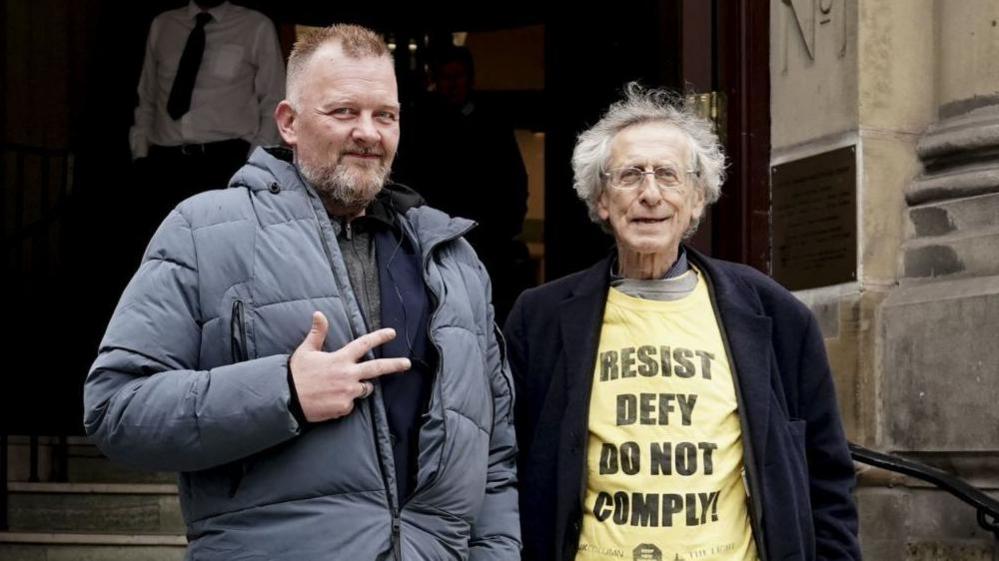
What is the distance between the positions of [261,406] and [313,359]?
0.43 ft

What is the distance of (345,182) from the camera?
3404 millimetres

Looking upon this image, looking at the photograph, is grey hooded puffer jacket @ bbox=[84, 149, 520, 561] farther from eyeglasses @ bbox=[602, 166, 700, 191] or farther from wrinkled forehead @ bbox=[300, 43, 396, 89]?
eyeglasses @ bbox=[602, 166, 700, 191]

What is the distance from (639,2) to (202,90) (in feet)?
8.52

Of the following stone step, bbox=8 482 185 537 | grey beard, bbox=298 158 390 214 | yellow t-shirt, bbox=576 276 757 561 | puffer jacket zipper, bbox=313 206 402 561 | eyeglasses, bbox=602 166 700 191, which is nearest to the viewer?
puffer jacket zipper, bbox=313 206 402 561

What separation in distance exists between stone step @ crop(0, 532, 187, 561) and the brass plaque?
2733 millimetres

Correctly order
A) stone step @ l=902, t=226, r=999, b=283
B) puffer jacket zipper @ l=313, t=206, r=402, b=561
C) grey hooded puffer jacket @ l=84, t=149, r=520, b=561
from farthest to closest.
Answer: stone step @ l=902, t=226, r=999, b=283 → puffer jacket zipper @ l=313, t=206, r=402, b=561 → grey hooded puffer jacket @ l=84, t=149, r=520, b=561

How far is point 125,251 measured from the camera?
9648mm

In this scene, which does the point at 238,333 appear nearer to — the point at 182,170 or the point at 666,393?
the point at 666,393

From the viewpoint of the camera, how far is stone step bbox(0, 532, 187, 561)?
6.94 m

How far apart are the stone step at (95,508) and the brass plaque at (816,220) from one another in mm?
2872

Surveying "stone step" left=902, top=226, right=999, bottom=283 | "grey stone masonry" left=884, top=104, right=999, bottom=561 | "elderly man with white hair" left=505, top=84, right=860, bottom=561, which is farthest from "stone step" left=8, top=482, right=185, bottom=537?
"elderly man with white hair" left=505, top=84, right=860, bottom=561

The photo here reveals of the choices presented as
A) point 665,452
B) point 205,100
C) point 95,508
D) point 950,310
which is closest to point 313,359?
point 665,452

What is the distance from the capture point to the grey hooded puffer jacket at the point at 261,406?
3.13 meters

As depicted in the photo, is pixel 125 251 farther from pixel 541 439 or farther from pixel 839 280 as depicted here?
pixel 541 439
